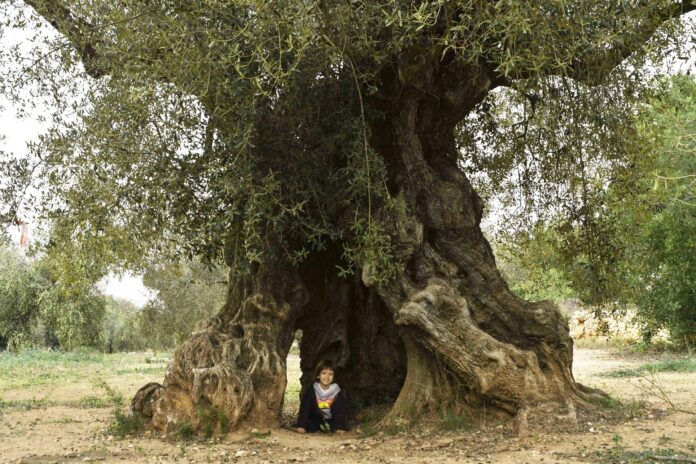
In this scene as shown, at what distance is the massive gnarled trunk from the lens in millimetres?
7789

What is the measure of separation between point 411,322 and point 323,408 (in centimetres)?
182

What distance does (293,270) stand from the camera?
9562 millimetres

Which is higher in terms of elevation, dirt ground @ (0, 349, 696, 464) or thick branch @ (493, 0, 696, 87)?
thick branch @ (493, 0, 696, 87)

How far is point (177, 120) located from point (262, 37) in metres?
2.19

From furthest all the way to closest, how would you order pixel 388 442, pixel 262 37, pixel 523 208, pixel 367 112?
pixel 523 208
pixel 367 112
pixel 388 442
pixel 262 37

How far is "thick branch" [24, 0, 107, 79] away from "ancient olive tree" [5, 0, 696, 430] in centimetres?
4

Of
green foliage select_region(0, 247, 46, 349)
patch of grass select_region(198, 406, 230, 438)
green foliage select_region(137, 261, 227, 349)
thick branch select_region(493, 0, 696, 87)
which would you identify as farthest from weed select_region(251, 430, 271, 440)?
green foliage select_region(0, 247, 46, 349)

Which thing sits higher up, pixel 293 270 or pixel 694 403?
pixel 293 270

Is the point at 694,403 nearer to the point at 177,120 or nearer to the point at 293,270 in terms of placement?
the point at 293,270

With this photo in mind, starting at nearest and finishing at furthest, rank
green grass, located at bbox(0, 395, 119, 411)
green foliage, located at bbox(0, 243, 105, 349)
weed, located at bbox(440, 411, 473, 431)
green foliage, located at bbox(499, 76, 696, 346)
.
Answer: weed, located at bbox(440, 411, 473, 431) < green foliage, located at bbox(499, 76, 696, 346) < green grass, located at bbox(0, 395, 119, 411) < green foliage, located at bbox(0, 243, 105, 349)

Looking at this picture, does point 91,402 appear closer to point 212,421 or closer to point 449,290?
point 212,421

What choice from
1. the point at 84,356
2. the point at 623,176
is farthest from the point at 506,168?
the point at 84,356

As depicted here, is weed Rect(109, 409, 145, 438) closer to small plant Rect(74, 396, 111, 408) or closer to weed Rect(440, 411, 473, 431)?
weed Rect(440, 411, 473, 431)

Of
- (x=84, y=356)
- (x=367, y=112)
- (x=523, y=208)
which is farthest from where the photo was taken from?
(x=84, y=356)
